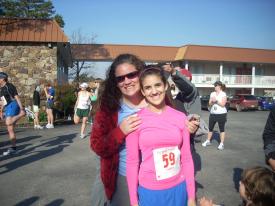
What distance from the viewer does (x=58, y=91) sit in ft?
53.4

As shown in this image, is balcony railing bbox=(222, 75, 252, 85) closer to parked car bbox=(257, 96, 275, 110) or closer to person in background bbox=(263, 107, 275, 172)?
parked car bbox=(257, 96, 275, 110)

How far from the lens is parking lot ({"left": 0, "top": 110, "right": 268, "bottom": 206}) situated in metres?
5.33

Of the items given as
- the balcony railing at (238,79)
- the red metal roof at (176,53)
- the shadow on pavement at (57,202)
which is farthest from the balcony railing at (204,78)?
the shadow on pavement at (57,202)

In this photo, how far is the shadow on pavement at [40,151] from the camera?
7352 mm

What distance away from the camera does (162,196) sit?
2359mm

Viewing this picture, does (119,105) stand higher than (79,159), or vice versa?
(119,105)

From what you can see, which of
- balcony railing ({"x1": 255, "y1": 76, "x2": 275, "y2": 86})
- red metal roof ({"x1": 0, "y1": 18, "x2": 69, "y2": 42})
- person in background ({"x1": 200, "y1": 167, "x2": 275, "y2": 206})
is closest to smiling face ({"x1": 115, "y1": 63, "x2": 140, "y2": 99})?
person in background ({"x1": 200, "y1": 167, "x2": 275, "y2": 206})

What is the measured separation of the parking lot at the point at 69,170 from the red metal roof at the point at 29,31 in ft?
28.6

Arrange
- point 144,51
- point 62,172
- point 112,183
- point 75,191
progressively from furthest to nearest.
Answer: point 144,51 → point 62,172 → point 75,191 → point 112,183

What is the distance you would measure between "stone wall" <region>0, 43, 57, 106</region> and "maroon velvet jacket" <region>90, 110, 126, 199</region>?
16953mm

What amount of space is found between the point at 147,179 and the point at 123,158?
0.28 m

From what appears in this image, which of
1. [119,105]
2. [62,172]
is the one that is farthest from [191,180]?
[62,172]

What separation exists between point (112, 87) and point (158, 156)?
0.76 m

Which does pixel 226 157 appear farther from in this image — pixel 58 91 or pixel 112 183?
pixel 58 91
